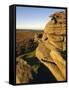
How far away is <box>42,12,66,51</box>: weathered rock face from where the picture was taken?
173 cm

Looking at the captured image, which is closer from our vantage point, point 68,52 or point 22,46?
point 22,46

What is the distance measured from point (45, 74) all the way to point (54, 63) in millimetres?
89

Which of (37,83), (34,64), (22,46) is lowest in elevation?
(37,83)

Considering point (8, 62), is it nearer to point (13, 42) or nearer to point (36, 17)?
point (13, 42)

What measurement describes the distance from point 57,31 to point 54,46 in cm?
9

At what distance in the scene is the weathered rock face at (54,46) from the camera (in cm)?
172

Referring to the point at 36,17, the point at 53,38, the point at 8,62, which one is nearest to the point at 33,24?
the point at 36,17

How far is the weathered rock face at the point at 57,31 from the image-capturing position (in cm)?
173

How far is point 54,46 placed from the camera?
5.71ft

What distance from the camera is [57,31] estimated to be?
1747mm

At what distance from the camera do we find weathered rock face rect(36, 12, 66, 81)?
172 cm

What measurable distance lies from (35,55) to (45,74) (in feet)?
0.43

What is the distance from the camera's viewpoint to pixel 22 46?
1.67 meters

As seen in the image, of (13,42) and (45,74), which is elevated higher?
(13,42)
